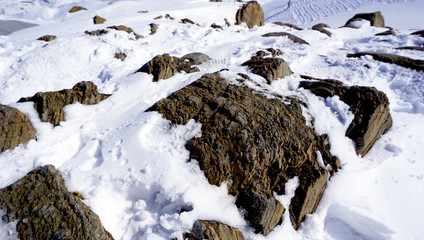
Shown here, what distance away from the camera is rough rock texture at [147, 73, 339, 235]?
3.16 m

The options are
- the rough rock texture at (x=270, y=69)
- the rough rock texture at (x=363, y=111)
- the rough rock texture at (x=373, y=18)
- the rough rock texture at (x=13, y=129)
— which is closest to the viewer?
the rough rock texture at (x=13, y=129)

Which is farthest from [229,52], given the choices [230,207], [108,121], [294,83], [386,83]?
[230,207]

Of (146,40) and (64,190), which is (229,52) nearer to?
(146,40)

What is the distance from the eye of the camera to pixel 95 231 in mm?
2480

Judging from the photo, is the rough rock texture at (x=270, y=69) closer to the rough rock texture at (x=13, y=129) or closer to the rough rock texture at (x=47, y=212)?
the rough rock texture at (x=47, y=212)

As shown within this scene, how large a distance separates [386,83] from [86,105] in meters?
7.92

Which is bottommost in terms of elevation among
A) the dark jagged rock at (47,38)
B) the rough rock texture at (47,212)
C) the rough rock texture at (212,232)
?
the rough rock texture at (212,232)

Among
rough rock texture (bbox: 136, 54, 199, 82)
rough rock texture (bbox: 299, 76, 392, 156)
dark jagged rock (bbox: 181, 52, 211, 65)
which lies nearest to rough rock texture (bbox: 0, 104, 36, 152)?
rough rock texture (bbox: 136, 54, 199, 82)

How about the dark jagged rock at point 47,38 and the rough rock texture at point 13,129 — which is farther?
the dark jagged rock at point 47,38

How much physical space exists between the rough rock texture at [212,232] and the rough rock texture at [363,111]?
2.97m

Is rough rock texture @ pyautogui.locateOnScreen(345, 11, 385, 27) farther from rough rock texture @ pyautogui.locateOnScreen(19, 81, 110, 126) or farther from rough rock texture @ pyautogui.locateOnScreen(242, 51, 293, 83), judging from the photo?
rough rock texture @ pyautogui.locateOnScreen(19, 81, 110, 126)

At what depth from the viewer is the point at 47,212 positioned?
8.20 ft

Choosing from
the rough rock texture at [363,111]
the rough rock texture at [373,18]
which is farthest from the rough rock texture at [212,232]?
the rough rock texture at [373,18]

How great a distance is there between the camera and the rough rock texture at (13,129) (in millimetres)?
3453
